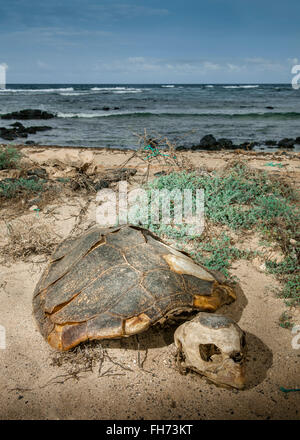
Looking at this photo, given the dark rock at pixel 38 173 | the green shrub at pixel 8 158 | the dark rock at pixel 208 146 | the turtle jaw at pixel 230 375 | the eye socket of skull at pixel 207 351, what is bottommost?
the turtle jaw at pixel 230 375

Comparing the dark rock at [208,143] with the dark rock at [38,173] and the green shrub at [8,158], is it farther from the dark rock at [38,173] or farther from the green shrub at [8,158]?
the green shrub at [8,158]

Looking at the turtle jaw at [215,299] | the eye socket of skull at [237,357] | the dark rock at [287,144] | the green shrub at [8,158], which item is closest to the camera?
the eye socket of skull at [237,357]

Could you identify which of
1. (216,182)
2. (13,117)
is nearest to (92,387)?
(216,182)

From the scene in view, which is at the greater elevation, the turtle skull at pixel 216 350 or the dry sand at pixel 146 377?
the turtle skull at pixel 216 350

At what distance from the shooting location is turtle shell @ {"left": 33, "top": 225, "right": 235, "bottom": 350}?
2.14 m

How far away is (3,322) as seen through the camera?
8.91 ft

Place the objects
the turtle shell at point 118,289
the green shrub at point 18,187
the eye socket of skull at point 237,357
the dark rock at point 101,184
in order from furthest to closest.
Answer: the dark rock at point 101,184
the green shrub at point 18,187
the turtle shell at point 118,289
the eye socket of skull at point 237,357

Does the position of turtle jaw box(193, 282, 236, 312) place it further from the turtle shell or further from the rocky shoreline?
the rocky shoreline

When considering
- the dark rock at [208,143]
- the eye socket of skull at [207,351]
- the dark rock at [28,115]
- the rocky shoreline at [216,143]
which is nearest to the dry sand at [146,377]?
the eye socket of skull at [207,351]

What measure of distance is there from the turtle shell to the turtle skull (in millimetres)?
247

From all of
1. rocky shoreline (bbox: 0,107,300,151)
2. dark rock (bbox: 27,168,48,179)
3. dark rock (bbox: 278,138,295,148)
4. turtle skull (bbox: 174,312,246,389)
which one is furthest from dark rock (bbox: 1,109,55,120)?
turtle skull (bbox: 174,312,246,389)

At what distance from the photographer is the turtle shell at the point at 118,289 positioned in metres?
2.14

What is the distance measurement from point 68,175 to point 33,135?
891 centimetres
